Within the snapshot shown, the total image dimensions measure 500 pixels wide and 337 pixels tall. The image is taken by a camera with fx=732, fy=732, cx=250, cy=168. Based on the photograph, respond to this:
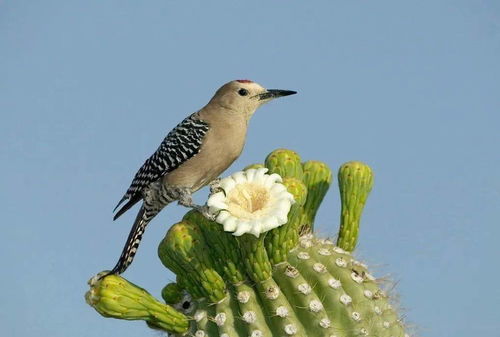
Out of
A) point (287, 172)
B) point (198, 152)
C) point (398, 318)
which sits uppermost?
point (198, 152)

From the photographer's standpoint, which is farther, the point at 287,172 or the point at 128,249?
the point at 128,249

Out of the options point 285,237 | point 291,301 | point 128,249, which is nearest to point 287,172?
point 285,237

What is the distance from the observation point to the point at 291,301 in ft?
13.5

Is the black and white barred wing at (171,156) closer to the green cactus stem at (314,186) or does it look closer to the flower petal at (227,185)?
the green cactus stem at (314,186)

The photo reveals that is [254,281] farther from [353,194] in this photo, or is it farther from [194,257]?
[353,194]

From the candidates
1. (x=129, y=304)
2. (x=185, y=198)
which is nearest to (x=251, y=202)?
(x=129, y=304)

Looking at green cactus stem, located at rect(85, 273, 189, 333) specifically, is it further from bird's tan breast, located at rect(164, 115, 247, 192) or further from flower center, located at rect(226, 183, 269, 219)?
bird's tan breast, located at rect(164, 115, 247, 192)

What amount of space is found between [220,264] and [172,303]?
517 mm

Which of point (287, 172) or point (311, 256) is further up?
point (287, 172)

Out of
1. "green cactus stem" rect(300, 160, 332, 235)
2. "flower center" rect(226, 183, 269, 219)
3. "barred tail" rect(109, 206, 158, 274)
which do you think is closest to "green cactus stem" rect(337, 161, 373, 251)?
"green cactus stem" rect(300, 160, 332, 235)

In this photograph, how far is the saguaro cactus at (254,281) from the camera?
4012mm

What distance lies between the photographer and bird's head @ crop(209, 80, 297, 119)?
5922mm

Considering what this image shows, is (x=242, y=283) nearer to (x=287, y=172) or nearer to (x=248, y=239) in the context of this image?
(x=248, y=239)

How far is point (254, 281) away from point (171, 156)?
2051mm
